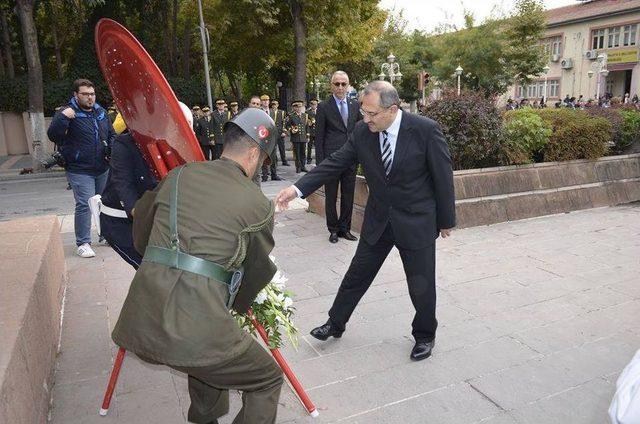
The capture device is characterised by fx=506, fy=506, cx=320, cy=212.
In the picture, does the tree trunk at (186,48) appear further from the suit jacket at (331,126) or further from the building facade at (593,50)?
the building facade at (593,50)

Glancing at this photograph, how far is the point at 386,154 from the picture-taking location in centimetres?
331

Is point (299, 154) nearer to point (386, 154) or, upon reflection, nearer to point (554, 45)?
point (386, 154)

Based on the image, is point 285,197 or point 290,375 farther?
point 285,197

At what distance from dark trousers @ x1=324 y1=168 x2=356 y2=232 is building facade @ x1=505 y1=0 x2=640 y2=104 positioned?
3561 cm

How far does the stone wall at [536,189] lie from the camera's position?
670cm

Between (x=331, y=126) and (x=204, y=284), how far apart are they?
474 cm

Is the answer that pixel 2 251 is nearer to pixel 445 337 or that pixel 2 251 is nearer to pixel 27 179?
pixel 445 337

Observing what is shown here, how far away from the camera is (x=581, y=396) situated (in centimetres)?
293

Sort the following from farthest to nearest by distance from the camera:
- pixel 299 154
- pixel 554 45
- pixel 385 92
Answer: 1. pixel 554 45
2. pixel 299 154
3. pixel 385 92

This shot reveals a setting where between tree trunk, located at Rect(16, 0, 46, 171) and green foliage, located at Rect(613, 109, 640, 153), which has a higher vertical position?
tree trunk, located at Rect(16, 0, 46, 171)

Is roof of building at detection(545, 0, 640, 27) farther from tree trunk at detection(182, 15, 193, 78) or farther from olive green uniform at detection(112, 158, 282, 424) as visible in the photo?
olive green uniform at detection(112, 158, 282, 424)

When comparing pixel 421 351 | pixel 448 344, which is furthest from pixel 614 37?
pixel 421 351

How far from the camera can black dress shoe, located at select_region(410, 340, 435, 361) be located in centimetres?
339

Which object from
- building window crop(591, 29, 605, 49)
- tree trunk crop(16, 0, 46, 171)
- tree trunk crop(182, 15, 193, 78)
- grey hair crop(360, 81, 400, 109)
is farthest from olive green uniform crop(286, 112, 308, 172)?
building window crop(591, 29, 605, 49)
